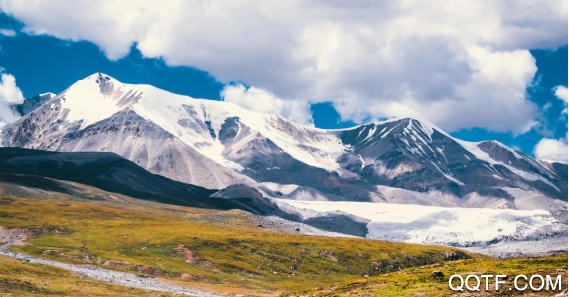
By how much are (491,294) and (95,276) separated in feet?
279

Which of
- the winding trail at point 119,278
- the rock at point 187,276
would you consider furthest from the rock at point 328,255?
the winding trail at point 119,278

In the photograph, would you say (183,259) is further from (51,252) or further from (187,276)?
(51,252)

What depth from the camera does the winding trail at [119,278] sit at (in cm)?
12188

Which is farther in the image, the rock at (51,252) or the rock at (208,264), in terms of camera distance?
the rock at (208,264)

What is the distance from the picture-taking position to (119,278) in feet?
429

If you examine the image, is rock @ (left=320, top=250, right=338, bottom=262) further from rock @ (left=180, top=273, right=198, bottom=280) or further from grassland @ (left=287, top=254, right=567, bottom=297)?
grassland @ (left=287, top=254, right=567, bottom=297)

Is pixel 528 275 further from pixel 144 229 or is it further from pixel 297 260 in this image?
pixel 144 229

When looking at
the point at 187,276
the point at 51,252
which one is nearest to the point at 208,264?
the point at 187,276

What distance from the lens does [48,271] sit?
122 m

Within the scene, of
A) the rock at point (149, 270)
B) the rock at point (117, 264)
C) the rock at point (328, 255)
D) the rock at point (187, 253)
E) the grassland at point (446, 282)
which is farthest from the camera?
the rock at point (328, 255)

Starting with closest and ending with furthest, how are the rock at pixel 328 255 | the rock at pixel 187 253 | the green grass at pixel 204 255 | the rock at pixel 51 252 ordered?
the rock at pixel 51 252
the green grass at pixel 204 255
the rock at pixel 187 253
the rock at pixel 328 255

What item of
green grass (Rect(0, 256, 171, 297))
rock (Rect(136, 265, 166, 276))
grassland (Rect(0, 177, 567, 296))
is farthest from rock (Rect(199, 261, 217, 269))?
green grass (Rect(0, 256, 171, 297))

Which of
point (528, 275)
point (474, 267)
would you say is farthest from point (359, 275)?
point (528, 275)

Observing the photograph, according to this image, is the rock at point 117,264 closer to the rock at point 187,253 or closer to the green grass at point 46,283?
the rock at point 187,253
